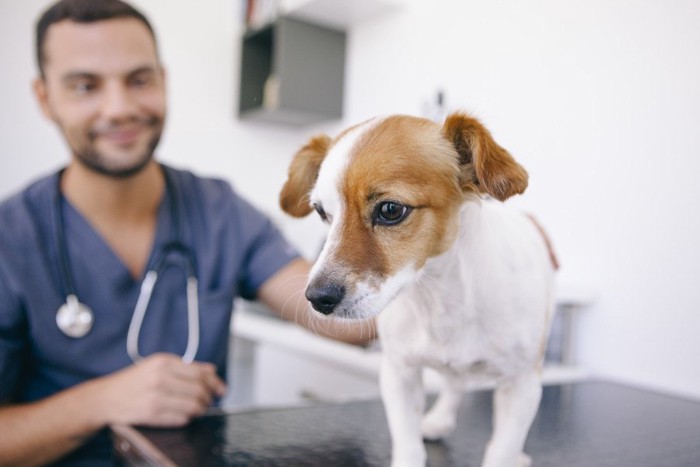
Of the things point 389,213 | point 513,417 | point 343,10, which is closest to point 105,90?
point 343,10

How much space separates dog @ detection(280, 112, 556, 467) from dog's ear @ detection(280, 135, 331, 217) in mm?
19

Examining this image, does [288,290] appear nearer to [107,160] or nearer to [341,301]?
[107,160]

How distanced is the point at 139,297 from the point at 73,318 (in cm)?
10

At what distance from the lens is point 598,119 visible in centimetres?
52

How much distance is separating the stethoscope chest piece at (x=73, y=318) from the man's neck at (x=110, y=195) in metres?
0.15

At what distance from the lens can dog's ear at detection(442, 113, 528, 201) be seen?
15.8 inches

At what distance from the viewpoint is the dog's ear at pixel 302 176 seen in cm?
53

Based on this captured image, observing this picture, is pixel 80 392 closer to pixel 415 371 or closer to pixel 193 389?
pixel 193 389

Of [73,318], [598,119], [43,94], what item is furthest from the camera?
[43,94]

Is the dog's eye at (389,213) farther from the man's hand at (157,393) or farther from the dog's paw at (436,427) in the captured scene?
the man's hand at (157,393)

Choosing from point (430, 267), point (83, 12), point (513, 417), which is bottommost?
point (513, 417)

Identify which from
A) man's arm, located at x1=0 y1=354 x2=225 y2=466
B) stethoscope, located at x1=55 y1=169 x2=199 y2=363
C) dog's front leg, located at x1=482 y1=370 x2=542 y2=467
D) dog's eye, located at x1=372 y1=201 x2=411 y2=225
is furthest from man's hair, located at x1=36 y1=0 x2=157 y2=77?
dog's front leg, located at x1=482 y1=370 x2=542 y2=467

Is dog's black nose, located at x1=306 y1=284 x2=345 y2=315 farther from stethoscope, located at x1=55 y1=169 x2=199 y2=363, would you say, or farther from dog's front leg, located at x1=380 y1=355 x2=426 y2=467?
stethoscope, located at x1=55 y1=169 x2=199 y2=363

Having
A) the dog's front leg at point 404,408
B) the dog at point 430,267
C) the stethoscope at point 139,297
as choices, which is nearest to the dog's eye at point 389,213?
the dog at point 430,267
